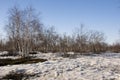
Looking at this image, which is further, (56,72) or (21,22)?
(21,22)

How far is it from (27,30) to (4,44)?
166ft

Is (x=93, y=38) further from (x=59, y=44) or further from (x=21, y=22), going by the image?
(x=21, y=22)

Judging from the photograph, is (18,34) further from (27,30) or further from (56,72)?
(56,72)

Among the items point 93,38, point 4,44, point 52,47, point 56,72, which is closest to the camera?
point 56,72

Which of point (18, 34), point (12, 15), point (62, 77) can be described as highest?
point (12, 15)

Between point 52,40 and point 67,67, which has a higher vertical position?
point 52,40

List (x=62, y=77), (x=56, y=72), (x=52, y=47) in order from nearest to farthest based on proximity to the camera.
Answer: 1. (x=62, y=77)
2. (x=56, y=72)
3. (x=52, y=47)

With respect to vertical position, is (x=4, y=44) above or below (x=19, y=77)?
above

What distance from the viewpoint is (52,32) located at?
258 ft


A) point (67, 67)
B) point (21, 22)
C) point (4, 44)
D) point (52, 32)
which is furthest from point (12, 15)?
point (4, 44)

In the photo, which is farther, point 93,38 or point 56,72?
point 93,38

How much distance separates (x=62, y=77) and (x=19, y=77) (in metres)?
2.66

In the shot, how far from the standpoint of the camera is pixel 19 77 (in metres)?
13.4

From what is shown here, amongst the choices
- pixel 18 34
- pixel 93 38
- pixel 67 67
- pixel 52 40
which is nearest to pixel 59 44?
pixel 52 40
